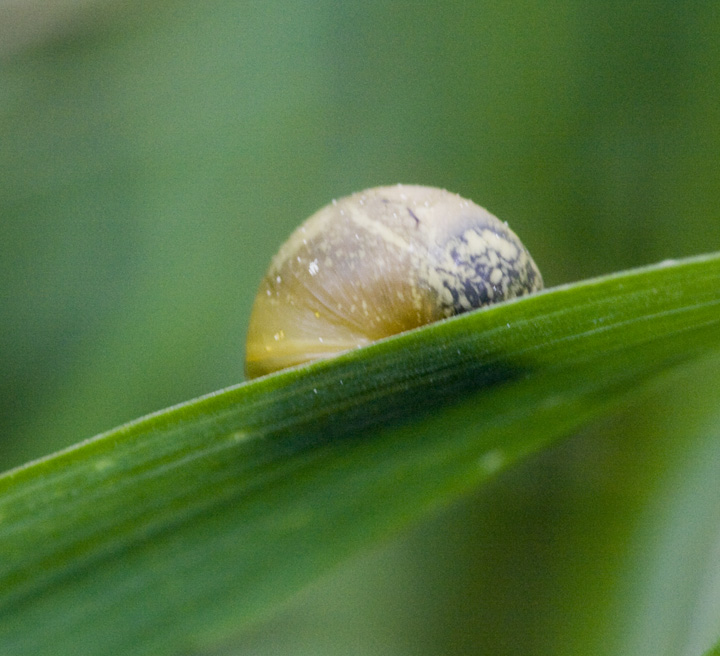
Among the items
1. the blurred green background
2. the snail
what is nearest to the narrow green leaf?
the snail

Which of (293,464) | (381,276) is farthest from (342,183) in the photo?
(293,464)

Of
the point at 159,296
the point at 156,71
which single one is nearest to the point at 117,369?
the point at 159,296

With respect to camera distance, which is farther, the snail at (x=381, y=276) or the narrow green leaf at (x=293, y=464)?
the snail at (x=381, y=276)

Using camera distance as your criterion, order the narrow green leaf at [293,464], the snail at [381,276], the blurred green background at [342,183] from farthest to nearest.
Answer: the blurred green background at [342,183] → the snail at [381,276] → the narrow green leaf at [293,464]

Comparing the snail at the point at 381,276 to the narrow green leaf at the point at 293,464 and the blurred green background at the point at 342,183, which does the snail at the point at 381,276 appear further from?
the blurred green background at the point at 342,183

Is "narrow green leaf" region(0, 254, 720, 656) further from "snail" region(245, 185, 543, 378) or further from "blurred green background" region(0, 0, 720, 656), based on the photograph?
"blurred green background" region(0, 0, 720, 656)

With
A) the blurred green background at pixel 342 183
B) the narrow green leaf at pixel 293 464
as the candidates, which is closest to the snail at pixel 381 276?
the narrow green leaf at pixel 293 464

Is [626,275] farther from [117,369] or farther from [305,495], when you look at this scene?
[117,369]
